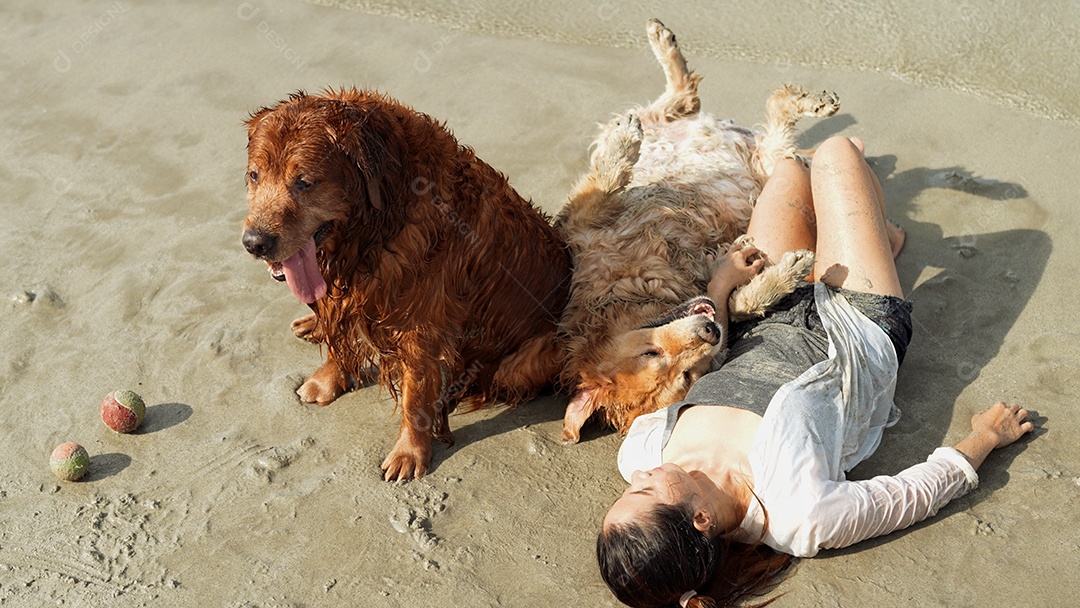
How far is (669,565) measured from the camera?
3.46 m

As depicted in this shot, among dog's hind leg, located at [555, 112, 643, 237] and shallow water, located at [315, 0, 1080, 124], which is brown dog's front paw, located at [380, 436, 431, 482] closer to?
dog's hind leg, located at [555, 112, 643, 237]

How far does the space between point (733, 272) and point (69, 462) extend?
9.95 feet

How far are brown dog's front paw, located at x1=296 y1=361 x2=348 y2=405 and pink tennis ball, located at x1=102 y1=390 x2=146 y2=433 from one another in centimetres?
72

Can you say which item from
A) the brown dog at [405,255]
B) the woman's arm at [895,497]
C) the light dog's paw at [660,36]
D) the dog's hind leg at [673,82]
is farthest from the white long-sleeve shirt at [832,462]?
the light dog's paw at [660,36]

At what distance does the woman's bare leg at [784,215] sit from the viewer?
188 inches

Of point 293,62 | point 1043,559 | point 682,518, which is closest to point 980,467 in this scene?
point 1043,559

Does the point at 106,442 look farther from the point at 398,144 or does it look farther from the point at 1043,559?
the point at 1043,559

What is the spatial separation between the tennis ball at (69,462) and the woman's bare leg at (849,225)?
3337mm

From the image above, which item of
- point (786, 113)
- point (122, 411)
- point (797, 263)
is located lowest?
point (122, 411)

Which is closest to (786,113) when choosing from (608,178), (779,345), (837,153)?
(837,153)

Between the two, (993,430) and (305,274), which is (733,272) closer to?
(993,430)

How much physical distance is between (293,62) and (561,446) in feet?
13.1

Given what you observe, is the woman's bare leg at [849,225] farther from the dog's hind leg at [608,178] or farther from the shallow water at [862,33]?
the shallow water at [862,33]

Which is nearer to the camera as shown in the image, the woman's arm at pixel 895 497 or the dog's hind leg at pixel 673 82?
the woman's arm at pixel 895 497
